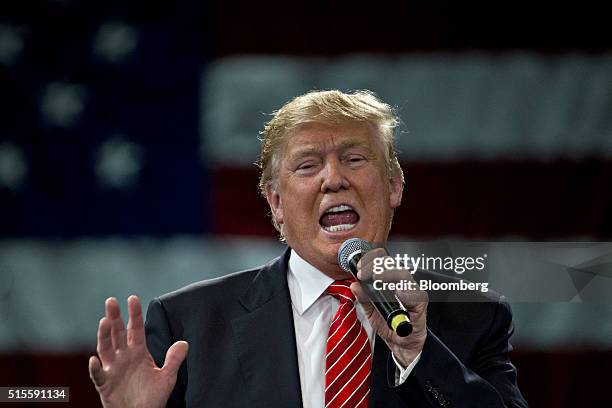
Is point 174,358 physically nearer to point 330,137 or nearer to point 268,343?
point 268,343

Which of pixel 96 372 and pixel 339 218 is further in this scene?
pixel 339 218

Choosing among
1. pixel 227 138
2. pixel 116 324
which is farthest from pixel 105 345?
pixel 227 138

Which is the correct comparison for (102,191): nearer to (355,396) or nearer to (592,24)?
(355,396)

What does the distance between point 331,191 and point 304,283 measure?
199 mm

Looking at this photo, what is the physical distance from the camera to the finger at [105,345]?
1.33 metres

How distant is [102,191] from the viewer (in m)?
2.63

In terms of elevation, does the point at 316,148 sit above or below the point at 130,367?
above

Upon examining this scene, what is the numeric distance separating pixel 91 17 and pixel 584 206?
1.74 meters

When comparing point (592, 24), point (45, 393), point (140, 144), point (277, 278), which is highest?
point (592, 24)

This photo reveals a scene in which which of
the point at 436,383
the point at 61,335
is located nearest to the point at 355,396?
the point at 436,383

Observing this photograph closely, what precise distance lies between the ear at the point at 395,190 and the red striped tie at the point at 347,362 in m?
0.28

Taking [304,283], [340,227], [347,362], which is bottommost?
[347,362]

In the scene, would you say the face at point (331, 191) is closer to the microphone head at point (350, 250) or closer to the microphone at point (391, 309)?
the microphone head at point (350, 250)

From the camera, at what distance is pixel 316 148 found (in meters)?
1.67
